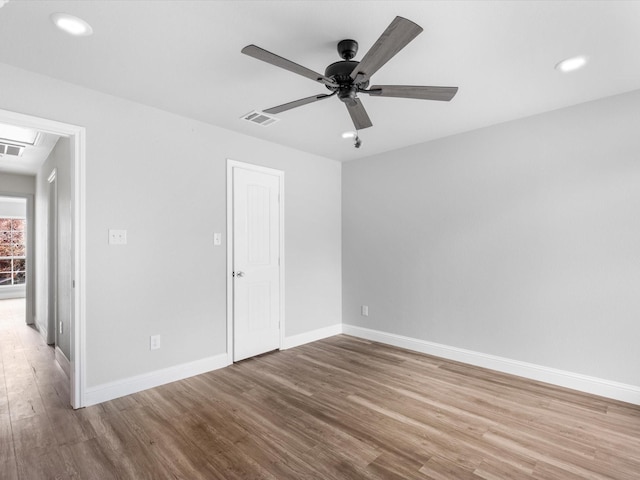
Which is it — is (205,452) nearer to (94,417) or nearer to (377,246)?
(94,417)

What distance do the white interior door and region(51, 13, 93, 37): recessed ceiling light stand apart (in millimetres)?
1868

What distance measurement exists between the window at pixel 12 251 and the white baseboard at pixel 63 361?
21.2 feet

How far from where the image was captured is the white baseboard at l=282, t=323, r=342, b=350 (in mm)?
4258

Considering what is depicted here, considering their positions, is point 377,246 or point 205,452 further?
point 377,246

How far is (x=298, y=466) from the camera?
6.46 ft

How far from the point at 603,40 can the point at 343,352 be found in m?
3.61

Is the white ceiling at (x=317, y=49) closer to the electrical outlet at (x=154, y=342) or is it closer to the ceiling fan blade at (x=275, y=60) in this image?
the ceiling fan blade at (x=275, y=60)

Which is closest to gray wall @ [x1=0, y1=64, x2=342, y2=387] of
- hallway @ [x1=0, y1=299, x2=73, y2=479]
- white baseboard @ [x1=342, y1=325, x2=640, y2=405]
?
hallway @ [x1=0, y1=299, x2=73, y2=479]

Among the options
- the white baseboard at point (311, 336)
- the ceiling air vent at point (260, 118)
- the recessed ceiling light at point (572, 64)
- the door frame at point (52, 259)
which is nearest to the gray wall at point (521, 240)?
the white baseboard at point (311, 336)

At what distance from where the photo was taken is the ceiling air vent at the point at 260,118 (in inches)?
125

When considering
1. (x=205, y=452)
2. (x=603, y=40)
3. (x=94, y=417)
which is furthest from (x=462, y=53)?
(x=94, y=417)

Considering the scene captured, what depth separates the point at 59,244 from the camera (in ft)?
12.8

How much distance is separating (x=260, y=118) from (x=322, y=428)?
2.77 meters

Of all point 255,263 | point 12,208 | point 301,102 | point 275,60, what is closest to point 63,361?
point 255,263
